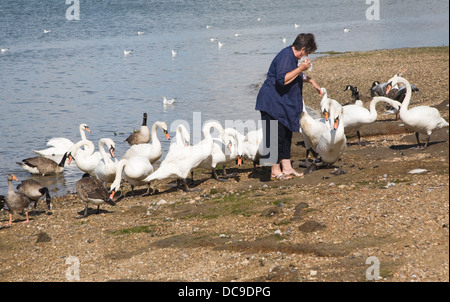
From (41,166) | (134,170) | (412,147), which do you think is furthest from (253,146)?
(41,166)

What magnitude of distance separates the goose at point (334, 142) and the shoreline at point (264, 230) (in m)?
0.34

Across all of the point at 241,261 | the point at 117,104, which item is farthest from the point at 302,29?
the point at 241,261

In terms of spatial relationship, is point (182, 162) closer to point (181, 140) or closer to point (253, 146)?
point (181, 140)

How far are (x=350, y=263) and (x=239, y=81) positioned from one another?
66.3 feet

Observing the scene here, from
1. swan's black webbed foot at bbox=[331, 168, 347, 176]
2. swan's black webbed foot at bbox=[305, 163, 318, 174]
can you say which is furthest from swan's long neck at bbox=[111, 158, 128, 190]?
swan's black webbed foot at bbox=[331, 168, 347, 176]

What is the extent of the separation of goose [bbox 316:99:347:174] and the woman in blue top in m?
0.56

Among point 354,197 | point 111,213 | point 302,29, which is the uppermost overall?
point 302,29

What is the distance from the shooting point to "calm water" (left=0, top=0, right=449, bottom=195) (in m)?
19.4

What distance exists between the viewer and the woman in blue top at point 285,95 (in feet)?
30.9

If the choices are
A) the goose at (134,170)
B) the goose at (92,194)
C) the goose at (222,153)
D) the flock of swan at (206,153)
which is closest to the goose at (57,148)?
the flock of swan at (206,153)

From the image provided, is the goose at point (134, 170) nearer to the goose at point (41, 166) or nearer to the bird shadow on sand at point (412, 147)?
the goose at point (41, 166)

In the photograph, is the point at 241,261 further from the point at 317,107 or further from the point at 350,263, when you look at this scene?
the point at 317,107

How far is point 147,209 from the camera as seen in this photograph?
955 cm
